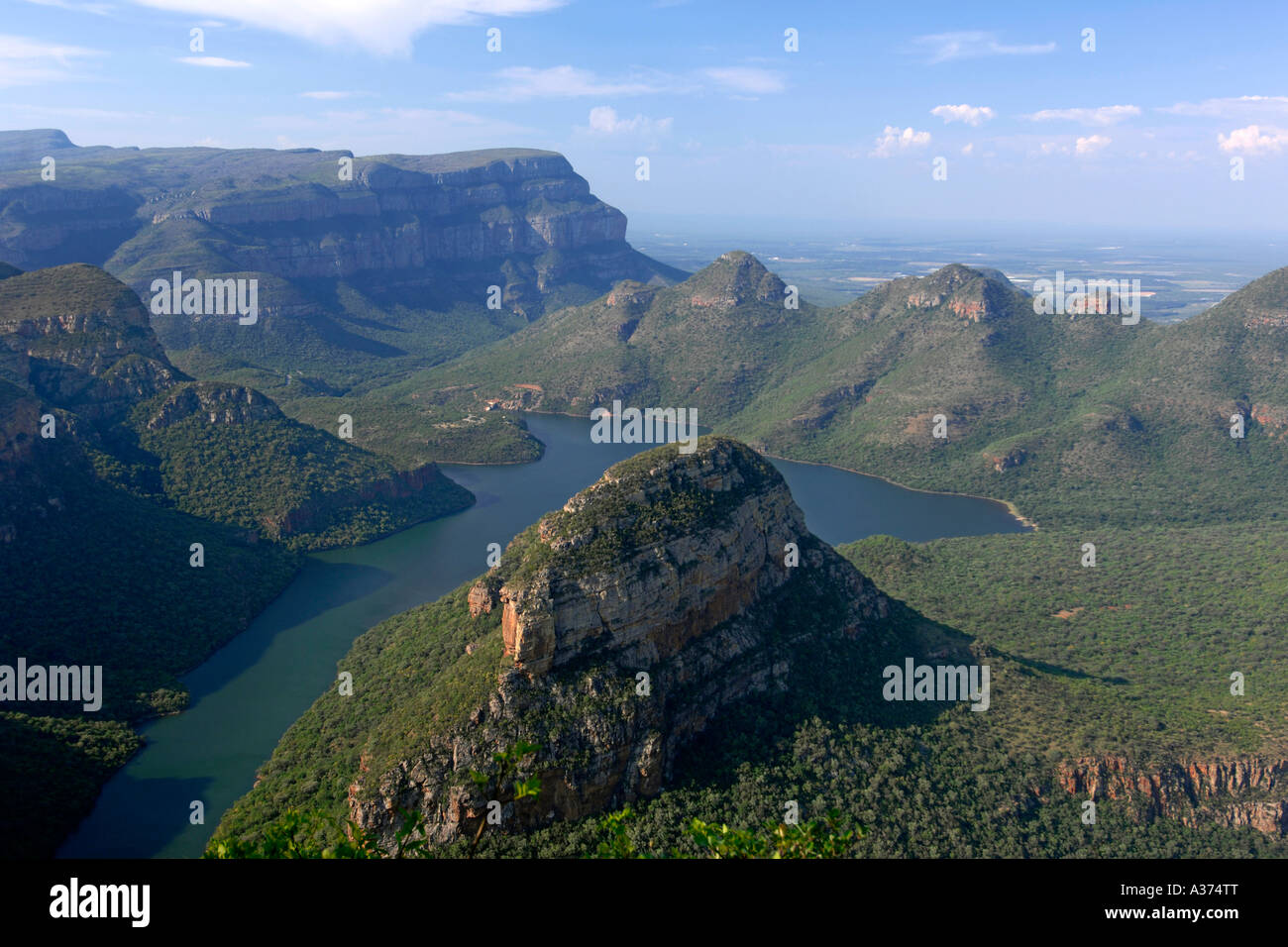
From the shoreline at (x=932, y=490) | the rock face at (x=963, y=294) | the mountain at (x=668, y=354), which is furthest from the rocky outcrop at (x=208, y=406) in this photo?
the rock face at (x=963, y=294)

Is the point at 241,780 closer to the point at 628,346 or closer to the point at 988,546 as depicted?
the point at 988,546

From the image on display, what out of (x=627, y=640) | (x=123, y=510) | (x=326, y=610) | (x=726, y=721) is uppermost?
(x=123, y=510)

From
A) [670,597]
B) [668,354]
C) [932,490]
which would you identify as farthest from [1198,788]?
[668,354]

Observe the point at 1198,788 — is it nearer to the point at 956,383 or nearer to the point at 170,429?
the point at 956,383

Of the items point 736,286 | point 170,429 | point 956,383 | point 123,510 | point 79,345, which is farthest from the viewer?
point 736,286

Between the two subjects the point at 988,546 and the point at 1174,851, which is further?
the point at 988,546

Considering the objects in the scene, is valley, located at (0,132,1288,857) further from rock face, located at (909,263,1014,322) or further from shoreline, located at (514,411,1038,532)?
rock face, located at (909,263,1014,322)

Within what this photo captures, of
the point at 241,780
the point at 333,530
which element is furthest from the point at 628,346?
the point at 241,780
